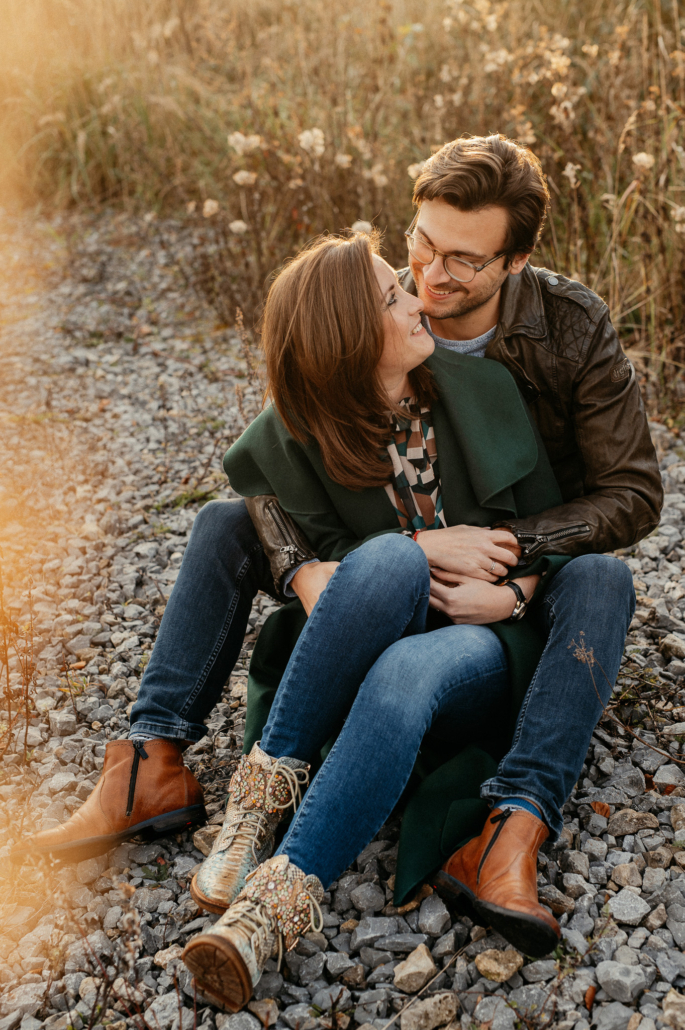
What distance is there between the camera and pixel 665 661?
2553mm

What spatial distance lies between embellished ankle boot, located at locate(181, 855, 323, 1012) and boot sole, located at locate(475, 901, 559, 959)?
350mm

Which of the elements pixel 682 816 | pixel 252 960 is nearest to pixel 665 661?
pixel 682 816

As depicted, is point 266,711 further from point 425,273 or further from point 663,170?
point 663,170

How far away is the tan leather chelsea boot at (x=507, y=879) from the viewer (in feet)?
5.18

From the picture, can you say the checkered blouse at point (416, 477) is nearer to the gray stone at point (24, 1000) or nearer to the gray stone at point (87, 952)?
the gray stone at point (87, 952)

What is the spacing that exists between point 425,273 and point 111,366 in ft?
10.1

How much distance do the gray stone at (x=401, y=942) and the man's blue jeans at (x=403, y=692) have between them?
20 centimetres

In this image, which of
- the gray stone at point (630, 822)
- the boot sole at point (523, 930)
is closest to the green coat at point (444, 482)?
the gray stone at point (630, 822)

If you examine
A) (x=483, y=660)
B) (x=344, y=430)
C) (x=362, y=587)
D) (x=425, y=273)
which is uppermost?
(x=425, y=273)

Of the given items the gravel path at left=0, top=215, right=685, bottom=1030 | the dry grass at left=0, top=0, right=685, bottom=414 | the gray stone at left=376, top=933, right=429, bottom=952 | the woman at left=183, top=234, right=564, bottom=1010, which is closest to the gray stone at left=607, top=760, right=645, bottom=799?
the gravel path at left=0, top=215, right=685, bottom=1030

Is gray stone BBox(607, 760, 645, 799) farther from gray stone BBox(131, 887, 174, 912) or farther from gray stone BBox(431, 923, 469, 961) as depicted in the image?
gray stone BBox(131, 887, 174, 912)

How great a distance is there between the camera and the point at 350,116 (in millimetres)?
5395

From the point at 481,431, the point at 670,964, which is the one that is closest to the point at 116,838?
the point at 670,964

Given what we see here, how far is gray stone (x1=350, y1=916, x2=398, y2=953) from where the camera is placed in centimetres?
179
